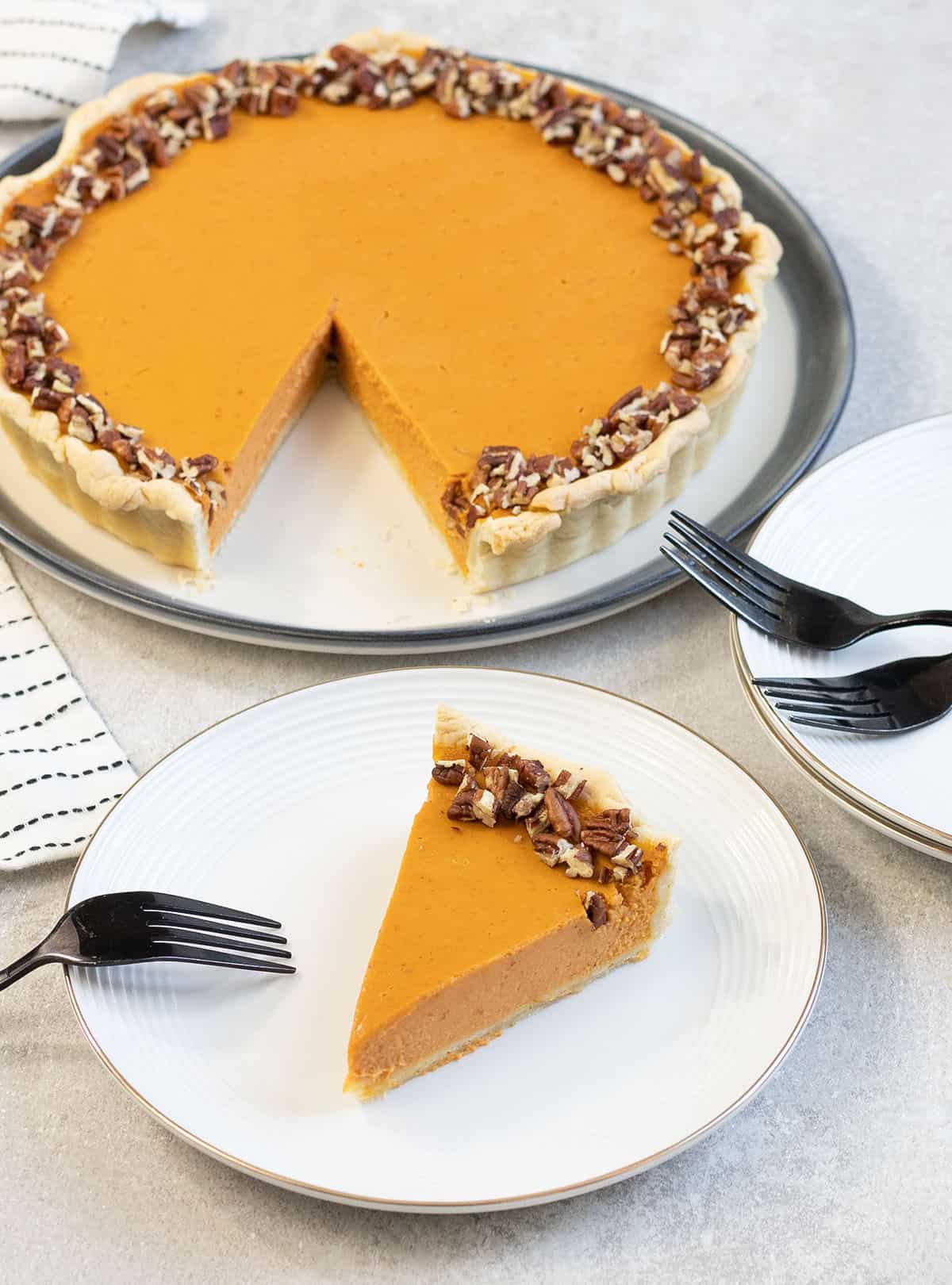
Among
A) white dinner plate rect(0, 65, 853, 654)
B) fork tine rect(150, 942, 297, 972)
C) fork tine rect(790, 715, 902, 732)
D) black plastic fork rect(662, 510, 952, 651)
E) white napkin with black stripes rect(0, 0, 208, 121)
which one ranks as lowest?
fork tine rect(150, 942, 297, 972)

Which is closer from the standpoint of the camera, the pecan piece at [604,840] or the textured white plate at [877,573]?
the pecan piece at [604,840]

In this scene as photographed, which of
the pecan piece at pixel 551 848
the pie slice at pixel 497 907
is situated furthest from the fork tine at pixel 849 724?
the pecan piece at pixel 551 848

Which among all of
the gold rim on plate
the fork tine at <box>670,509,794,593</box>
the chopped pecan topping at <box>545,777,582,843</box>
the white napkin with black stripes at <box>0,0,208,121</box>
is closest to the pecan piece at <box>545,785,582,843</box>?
the chopped pecan topping at <box>545,777,582,843</box>

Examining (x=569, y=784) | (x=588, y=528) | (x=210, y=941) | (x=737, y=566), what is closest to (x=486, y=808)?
(x=569, y=784)

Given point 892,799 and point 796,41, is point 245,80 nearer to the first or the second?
point 796,41

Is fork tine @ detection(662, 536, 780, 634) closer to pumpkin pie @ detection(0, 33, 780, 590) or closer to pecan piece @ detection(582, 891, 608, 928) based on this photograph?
pumpkin pie @ detection(0, 33, 780, 590)

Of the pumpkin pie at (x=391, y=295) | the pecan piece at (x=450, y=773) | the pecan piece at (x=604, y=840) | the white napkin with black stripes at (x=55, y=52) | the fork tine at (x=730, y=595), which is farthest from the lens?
the white napkin with black stripes at (x=55, y=52)

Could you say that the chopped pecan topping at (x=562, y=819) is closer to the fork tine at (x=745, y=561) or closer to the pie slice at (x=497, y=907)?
the pie slice at (x=497, y=907)

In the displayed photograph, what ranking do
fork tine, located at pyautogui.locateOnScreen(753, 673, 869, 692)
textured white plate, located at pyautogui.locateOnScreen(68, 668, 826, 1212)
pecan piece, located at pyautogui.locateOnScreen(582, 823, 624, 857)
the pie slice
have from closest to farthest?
textured white plate, located at pyautogui.locateOnScreen(68, 668, 826, 1212), the pie slice, pecan piece, located at pyautogui.locateOnScreen(582, 823, 624, 857), fork tine, located at pyautogui.locateOnScreen(753, 673, 869, 692)
